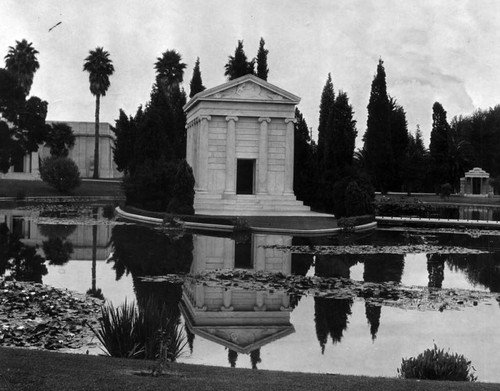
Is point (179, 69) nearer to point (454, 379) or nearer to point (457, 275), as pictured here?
point (457, 275)

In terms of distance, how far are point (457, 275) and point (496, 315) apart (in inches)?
211

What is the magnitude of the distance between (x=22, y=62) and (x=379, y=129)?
3686cm

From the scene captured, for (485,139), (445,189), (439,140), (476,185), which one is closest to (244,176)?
(445,189)

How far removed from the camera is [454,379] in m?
8.30

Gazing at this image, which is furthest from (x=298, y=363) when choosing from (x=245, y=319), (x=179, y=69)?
(x=179, y=69)

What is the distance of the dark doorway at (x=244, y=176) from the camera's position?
4359 cm

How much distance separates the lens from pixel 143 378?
6.86 metres

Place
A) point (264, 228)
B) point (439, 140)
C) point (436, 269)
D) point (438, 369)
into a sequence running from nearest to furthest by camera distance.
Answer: point (438, 369), point (436, 269), point (264, 228), point (439, 140)

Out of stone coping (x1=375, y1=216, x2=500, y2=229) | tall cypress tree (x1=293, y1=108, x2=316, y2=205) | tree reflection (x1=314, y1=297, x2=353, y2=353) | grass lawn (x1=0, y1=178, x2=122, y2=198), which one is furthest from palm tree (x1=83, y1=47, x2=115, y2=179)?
tree reflection (x1=314, y1=297, x2=353, y2=353)

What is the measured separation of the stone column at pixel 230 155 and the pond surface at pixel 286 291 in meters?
11.1

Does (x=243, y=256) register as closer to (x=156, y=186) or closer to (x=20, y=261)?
(x=20, y=261)

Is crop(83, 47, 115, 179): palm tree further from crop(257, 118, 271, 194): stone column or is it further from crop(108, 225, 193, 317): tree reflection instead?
crop(108, 225, 193, 317): tree reflection

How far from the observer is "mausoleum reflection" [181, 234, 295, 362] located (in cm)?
1131

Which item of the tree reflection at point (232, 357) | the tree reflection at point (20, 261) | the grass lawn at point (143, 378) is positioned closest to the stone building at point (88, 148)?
the tree reflection at point (20, 261)
